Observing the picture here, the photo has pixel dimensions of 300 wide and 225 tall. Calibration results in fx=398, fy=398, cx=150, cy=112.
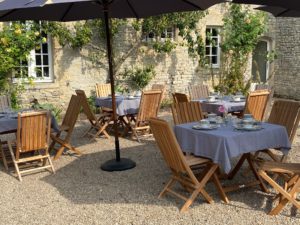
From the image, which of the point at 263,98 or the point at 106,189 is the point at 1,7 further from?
the point at 263,98

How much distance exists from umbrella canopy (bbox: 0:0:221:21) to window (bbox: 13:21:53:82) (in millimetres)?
4182

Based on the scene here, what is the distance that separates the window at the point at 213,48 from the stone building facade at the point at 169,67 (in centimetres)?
23

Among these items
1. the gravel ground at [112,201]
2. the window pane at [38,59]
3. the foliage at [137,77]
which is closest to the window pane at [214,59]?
the foliage at [137,77]

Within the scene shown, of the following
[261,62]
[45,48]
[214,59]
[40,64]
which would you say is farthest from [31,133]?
[261,62]

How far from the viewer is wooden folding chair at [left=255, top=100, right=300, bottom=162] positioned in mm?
5031

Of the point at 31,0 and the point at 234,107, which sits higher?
the point at 31,0

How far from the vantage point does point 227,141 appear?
4.12m

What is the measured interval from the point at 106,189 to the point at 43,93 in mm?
6376

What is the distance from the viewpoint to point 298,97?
13969mm

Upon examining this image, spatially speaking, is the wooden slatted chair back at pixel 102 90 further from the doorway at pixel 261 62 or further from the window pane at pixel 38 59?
the doorway at pixel 261 62

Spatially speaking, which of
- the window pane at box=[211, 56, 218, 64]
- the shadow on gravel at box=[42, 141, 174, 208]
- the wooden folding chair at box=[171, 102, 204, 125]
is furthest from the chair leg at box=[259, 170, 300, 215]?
the window pane at box=[211, 56, 218, 64]

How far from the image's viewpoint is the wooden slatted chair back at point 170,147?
4.05 metres

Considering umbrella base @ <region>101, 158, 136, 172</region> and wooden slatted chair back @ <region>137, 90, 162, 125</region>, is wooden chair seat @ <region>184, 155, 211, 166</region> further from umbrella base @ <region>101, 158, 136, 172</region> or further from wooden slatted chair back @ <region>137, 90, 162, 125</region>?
wooden slatted chair back @ <region>137, 90, 162, 125</region>

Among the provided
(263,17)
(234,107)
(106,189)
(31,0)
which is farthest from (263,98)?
(263,17)
